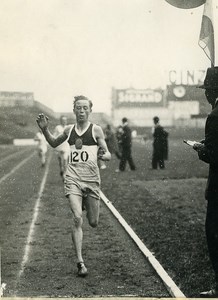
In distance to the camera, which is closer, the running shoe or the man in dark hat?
the man in dark hat

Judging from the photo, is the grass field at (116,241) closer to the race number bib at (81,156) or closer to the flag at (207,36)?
the race number bib at (81,156)

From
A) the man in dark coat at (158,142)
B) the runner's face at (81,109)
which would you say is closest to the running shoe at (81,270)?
the runner's face at (81,109)

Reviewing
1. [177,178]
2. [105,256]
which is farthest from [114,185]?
[105,256]

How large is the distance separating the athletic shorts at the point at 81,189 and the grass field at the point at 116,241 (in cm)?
81

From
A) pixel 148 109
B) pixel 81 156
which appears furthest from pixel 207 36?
pixel 148 109

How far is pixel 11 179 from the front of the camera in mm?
16578

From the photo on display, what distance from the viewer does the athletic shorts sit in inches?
245

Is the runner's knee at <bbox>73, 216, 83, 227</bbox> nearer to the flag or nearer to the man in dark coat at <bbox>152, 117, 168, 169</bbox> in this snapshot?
the flag

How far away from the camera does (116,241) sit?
7.68 metres

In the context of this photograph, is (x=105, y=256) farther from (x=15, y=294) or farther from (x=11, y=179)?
(x=11, y=179)

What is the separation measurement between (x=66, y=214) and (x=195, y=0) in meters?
4.56

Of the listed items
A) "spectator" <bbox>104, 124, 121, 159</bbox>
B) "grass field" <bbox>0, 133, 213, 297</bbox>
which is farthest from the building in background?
"grass field" <bbox>0, 133, 213, 297</bbox>

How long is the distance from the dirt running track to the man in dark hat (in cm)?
61

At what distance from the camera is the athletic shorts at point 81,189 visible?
6211 mm
